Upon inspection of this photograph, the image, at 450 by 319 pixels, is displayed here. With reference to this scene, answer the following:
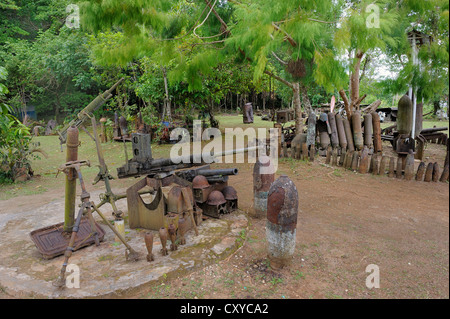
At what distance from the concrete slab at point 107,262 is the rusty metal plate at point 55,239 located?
3.3 inches

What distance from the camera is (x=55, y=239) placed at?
4.26 meters

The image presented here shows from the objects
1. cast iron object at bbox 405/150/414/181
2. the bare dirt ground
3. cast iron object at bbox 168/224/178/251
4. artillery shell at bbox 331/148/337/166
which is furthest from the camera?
artillery shell at bbox 331/148/337/166

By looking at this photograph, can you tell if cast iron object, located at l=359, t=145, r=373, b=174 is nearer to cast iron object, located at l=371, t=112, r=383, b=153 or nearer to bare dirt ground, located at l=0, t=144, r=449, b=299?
bare dirt ground, located at l=0, t=144, r=449, b=299

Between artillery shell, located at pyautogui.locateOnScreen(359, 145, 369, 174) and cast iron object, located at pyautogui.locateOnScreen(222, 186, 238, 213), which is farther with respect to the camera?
artillery shell, located at pyautogui.locateOnScreen(359, 145, 369, 174)

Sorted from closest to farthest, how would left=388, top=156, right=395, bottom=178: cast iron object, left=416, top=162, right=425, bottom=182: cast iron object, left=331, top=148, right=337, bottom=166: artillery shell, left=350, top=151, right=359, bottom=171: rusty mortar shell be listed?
left=416, top=162, right=425, bottom=182: cast iron object < left=388, top=156, right=395, bottom=178: cast iron object < left=350, top=151, right=359, bottom=171: rusty mortar shell < left=331, top=148, right=337, bottom=166: artillery shell

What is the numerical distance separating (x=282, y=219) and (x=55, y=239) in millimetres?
3048

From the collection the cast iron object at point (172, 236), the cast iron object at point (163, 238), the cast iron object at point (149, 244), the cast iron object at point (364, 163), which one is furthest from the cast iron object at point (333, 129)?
the cast iron object at point (149, 244)

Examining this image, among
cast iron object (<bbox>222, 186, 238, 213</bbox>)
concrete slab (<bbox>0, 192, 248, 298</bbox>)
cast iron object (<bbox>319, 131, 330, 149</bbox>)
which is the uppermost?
cast iron object (<bbox>319, 131, 330, 149</bbox>)

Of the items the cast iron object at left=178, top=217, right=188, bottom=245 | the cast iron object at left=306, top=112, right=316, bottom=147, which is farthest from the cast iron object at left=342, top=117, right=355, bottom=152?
the cast iron object at left=178, top=217, right=188, bottom=245

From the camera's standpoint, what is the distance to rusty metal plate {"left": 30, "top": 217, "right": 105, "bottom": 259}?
398 centimetres

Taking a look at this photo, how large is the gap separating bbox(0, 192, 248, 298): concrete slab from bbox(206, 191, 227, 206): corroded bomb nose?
0.27m

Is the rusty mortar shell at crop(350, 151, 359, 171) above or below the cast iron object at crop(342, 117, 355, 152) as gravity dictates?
below

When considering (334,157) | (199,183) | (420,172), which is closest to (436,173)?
(420,172)

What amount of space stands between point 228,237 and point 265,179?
1262 mm
